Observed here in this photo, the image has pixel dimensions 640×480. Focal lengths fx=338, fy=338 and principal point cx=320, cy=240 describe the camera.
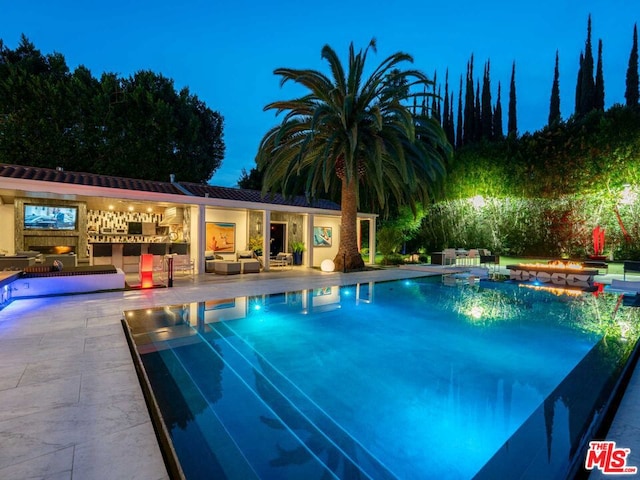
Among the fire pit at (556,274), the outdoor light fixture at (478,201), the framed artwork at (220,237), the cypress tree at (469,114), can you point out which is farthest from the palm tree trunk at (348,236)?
the cypress tree at (469,114)

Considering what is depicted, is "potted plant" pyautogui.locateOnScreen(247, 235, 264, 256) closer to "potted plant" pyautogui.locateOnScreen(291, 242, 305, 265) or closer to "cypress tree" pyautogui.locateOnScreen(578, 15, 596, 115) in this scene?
"potted plant" pyautogui.locateOnScreen(291, 242, 305, 265)

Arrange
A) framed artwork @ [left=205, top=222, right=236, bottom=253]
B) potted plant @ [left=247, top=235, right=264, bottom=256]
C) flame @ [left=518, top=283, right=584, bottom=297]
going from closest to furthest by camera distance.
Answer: flame @ [left=518, top=283, right=584, bottom=297], framed artwork @ [left=205, top=222, right=236, bottom=253], potted plant @ [left=247, top=235, right=264, bottom=256]

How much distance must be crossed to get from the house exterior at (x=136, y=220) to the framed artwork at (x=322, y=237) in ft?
0.18

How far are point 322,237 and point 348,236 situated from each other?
10.2 feet

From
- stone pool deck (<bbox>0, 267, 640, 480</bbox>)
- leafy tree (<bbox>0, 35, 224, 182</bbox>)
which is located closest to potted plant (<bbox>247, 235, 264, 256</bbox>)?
stone pool deck (<bbox>0, 267, 640, 480</bbox>)

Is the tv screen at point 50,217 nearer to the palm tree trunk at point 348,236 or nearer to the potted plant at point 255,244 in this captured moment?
the potted plant at point 255,244

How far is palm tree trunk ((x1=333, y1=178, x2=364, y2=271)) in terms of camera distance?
1562cm

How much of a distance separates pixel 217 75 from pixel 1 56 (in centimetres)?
17400

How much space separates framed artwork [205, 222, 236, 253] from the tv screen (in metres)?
5.66

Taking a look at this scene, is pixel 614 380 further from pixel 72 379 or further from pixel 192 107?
pixel 192 107

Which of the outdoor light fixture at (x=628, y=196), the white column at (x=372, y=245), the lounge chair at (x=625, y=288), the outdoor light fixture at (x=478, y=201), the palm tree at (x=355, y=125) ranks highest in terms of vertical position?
the palm tree at (x=355, y=125)

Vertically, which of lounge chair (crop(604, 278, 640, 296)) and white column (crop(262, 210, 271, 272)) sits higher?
white column (crop(262, 210, 271, 272))

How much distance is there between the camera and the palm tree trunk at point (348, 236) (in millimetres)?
15617

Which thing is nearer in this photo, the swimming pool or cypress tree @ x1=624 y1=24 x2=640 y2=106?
the swimming pool
